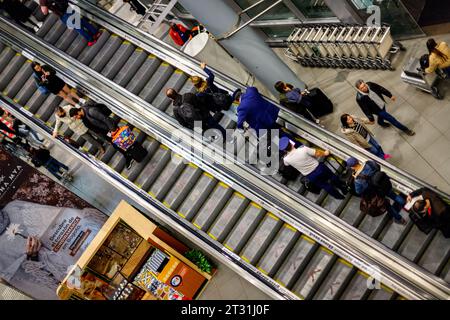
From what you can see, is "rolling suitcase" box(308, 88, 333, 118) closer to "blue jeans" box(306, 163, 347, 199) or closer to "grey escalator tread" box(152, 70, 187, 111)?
"blue jeans" box(306, 163, 347, 199)

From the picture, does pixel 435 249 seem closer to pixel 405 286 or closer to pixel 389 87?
pixel 405 286

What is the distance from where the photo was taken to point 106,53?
1670cm

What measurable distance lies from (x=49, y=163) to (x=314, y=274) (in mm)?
9422

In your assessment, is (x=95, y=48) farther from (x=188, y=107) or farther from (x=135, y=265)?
(x=135, y=265)

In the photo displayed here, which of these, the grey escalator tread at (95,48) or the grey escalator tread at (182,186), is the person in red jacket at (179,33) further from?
the grey escalator tread at (182,186)

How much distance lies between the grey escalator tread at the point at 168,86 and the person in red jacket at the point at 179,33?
364 cm

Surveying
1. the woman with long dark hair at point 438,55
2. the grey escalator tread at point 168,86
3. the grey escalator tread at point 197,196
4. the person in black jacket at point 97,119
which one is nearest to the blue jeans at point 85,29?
the grey escalator tread at point 168,86

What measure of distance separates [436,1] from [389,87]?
2.30 metres

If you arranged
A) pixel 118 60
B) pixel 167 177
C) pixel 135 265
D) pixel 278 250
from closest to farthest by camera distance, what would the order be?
pixel 278 250 < pixel 167 177 < pixel 135 265 < pixel 118 60

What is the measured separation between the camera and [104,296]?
15.5 m

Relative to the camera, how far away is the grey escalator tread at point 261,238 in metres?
13.3

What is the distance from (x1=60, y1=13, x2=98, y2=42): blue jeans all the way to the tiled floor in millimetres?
6635

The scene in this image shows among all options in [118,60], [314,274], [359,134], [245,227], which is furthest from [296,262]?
[118,60]

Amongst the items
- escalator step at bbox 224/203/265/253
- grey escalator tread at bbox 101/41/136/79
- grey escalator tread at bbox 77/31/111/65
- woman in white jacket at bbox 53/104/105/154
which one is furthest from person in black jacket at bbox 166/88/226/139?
grey escalator tread at bbox 77/31/111/65
